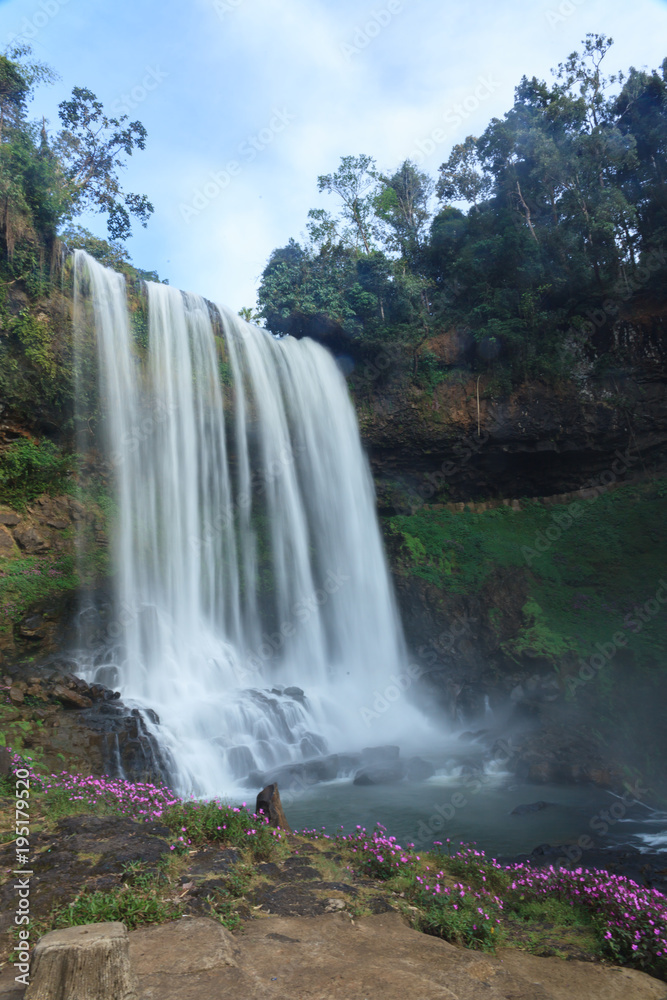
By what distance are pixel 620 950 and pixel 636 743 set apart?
9.76m

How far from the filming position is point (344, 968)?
3713 mm

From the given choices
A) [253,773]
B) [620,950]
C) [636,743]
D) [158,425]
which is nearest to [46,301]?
[158,425]

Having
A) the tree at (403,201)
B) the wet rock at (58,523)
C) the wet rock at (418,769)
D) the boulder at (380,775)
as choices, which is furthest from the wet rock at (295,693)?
the tree at (403,201)

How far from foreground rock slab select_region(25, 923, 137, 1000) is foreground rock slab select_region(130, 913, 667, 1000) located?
825 mm

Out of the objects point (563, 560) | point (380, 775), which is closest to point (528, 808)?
point (380, 775)

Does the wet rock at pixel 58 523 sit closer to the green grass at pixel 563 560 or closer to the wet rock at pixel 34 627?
the wet rock at pixel 34 627

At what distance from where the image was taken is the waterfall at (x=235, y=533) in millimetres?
14422

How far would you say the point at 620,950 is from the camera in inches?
183

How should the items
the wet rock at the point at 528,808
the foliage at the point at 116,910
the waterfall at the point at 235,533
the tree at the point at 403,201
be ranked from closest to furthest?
the foliage at the point at 116,910 → the wet rock at the point at 528,808 → the waterfall at the point at 235,533 → the tree at the point at 403,201

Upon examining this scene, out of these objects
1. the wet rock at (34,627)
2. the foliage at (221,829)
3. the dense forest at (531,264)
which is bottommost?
the foliage at (221,829)

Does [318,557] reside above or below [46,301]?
below

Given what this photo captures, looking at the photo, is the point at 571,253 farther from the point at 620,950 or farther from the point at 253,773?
the point at 620,950

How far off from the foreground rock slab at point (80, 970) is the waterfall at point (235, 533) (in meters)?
10.2

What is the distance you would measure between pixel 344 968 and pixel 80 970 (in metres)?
1.96
